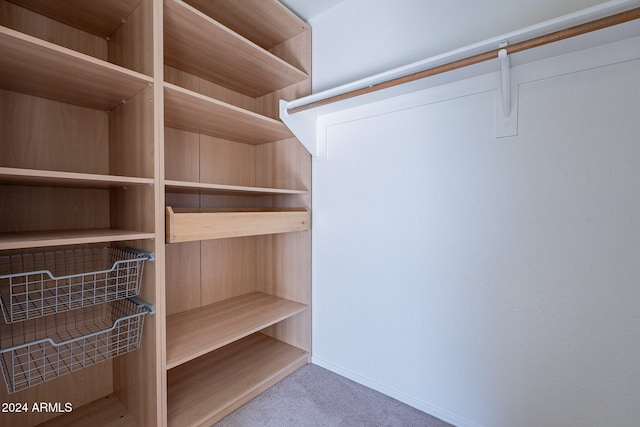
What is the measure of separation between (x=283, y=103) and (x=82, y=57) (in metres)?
0.92

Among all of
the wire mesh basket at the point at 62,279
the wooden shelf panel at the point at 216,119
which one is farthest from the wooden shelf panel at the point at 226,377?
the wooden shelf panel at the point at 216,119

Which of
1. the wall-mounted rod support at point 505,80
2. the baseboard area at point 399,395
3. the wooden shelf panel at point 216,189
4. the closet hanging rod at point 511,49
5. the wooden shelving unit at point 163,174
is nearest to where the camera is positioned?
the closet hanging rod at point 511,49

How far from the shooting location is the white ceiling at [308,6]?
5.43 ft

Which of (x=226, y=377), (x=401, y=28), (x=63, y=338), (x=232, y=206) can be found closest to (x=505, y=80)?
(x=401, y=28)

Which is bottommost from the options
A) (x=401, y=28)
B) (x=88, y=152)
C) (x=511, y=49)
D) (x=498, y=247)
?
(x=498, y=247)

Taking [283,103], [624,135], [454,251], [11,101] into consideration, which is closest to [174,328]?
[11,101]

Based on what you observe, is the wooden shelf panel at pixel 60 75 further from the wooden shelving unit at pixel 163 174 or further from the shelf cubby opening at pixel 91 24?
the shelf cubby opening at pixel 91 24

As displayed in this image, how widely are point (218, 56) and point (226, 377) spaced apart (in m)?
1.78

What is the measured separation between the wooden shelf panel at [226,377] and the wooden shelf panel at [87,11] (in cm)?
178

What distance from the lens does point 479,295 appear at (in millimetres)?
1269

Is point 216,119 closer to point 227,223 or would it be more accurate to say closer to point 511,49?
point 227,223

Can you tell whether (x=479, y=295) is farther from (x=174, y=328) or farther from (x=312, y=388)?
(x=174, y=328)

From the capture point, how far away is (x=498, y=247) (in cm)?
122

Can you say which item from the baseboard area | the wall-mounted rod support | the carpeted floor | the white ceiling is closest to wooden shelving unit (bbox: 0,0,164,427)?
the carpeted floor
